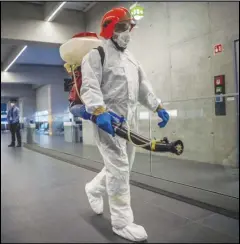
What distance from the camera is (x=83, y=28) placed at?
7.20 metres

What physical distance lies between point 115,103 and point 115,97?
0.12 ft

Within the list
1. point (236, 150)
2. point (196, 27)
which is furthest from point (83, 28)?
point (236, 150)

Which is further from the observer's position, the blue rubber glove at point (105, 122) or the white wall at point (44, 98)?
the white wall at point (44, 98)

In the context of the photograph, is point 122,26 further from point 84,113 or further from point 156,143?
point 156,143

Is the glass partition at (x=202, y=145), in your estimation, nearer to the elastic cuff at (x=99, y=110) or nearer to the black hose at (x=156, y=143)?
the black hose at (x=156, y=143)

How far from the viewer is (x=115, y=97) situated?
65.3 inches

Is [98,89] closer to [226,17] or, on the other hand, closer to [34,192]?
[34,192]

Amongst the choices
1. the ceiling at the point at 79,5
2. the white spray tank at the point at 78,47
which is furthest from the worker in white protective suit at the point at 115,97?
the ceiling at the point at 79,5

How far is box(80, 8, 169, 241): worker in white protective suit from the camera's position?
157cm

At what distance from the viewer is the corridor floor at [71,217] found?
Result: 3.03 ft

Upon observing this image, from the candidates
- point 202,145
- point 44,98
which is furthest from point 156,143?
point 44,98

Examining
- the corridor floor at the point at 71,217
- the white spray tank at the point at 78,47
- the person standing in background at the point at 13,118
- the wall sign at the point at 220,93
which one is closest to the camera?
the corridor floor at the point at 71,217

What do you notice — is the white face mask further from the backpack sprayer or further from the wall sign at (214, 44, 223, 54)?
the wall sign at (214, 44, 223, 54)

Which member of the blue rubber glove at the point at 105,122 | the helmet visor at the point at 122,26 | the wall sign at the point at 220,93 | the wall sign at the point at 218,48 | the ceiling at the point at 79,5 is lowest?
the blue rubber glove at the point at 105,122
